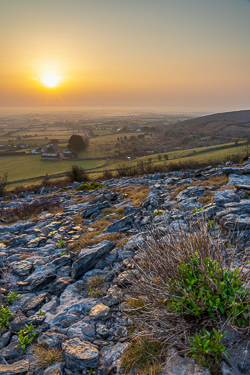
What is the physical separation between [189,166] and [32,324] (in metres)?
30.6

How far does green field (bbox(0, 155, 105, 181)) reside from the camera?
50.4 m

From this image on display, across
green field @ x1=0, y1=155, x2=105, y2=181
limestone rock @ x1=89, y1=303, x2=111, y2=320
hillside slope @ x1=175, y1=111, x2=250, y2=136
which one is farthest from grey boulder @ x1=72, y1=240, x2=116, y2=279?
hillside slope @ x1=175, y1=111, x2=250, y2=136

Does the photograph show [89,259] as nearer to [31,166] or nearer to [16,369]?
[16,369]

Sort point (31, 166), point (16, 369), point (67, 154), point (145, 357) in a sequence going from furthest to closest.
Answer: point (67, 154)
point (31, 166)
point (16, 369)
point (145, 357)

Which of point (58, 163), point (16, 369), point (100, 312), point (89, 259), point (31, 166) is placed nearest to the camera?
point (16, 369)

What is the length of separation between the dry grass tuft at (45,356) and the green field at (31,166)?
158 feet

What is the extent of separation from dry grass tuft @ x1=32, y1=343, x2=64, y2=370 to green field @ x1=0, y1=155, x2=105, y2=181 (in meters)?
48.3

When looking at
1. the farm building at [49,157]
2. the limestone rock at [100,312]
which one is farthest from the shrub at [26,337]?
the farm building at [49,157]

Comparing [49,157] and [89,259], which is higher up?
[49,157]

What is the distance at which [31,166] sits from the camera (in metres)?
57.8

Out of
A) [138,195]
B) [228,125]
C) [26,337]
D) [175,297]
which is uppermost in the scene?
[228,125]

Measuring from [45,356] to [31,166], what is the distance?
60.8 metres

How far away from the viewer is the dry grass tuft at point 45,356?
366 centimetres

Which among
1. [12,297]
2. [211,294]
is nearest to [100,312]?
[211,294]
